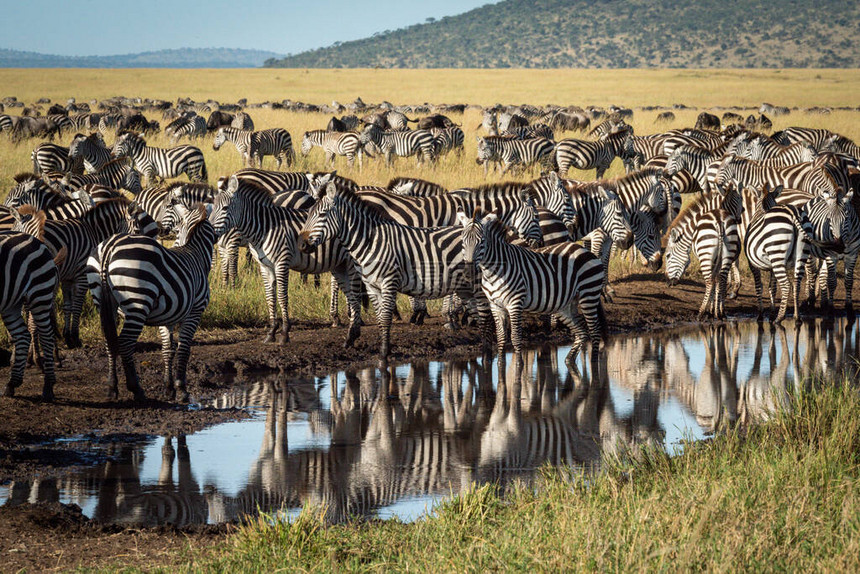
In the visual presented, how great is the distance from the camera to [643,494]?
5.76 meters

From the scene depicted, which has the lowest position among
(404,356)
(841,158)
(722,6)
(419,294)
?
(404,356)

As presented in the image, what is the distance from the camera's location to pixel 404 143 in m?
25.1

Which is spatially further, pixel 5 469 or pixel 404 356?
pixel 404 356

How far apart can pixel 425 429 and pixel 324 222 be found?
3.07m

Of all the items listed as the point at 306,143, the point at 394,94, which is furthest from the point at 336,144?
the point at 394,94

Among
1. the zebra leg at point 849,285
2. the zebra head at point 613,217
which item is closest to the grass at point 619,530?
the zebra leg at point 849,285

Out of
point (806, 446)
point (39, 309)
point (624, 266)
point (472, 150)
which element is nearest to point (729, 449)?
point (806, 446)

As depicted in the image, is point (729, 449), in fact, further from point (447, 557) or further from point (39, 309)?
point (39, 309)

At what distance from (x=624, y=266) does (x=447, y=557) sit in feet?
38.2


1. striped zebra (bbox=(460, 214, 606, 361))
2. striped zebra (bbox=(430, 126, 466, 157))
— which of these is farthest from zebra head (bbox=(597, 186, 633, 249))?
striped zebra (bbox=(430, 126, 466, 157))

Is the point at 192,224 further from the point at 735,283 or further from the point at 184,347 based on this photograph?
the point at 735,283

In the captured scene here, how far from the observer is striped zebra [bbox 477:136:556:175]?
23.1 metres

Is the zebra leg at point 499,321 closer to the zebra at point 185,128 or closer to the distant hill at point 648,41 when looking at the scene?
the zebra at point 185,128

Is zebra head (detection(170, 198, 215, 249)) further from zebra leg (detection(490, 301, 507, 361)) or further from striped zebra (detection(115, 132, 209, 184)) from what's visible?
striped zebra (detection(115, 132, 209, 184))
